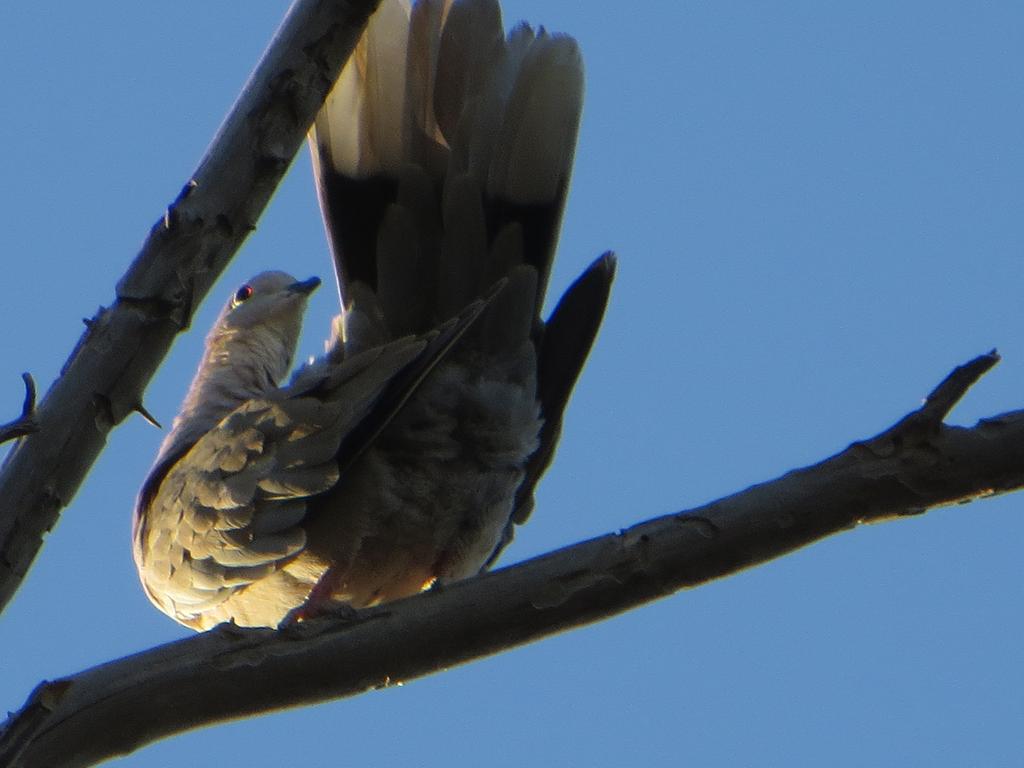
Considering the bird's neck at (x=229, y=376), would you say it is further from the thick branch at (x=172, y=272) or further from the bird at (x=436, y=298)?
the thick branch at (x=172, y=272)

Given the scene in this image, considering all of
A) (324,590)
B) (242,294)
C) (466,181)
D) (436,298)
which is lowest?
(324,590)

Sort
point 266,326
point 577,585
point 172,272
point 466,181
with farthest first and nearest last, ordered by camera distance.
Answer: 1. point 266,326
2. point 466,181
3. point 172,272
4. point 577,585

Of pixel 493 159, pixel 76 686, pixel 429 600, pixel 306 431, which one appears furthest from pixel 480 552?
pixel 76 686

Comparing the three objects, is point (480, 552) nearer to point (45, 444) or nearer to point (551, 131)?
point (551, 131)

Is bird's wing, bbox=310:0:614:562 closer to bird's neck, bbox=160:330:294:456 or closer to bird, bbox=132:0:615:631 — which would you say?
bird, bbox=132:0:615:631

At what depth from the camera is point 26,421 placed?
2.27 m

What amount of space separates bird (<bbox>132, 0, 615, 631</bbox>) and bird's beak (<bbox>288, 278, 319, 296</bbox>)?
0.99 metres

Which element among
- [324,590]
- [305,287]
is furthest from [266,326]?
[324,590]

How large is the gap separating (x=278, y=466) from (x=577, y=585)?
1.16 metres

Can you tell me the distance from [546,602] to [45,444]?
875 millimetres

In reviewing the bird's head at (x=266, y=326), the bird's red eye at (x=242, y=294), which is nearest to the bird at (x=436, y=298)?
the bird's head at (x=266, y=326)

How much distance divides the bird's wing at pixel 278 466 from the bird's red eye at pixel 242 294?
163 centimetres

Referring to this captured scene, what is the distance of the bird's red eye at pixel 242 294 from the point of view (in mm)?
5051

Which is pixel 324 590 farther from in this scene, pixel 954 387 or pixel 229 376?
pixel 954 387
